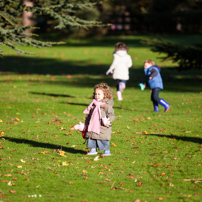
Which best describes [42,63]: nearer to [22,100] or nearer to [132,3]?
[22,100]

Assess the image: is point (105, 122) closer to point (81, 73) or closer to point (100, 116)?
point (100, 116)

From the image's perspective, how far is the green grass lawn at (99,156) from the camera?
17.1ft

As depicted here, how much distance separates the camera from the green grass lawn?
17.1 ft

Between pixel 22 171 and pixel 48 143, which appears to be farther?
pixel 48 143

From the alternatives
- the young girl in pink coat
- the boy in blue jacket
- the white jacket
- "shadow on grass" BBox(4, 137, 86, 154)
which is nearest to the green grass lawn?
"shadow on grass" BBox(4, 137, 86, 154)

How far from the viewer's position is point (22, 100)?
14.2 meters

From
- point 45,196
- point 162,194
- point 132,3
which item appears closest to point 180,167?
point 162,194

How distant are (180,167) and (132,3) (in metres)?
46.8

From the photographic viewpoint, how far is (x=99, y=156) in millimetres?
6988

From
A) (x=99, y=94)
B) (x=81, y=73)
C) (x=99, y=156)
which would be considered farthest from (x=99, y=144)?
(x=81, y=73)

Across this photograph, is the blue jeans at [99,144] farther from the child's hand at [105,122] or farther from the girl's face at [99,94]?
the girl's face at [99,94]

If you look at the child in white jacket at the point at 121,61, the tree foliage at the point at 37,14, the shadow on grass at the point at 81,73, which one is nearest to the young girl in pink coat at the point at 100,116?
the tree foliage at the point at 37,14

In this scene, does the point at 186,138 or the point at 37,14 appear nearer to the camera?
the point at 186,138

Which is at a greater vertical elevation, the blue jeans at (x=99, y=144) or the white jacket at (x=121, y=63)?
the white jacket at (x=121, y=63)
